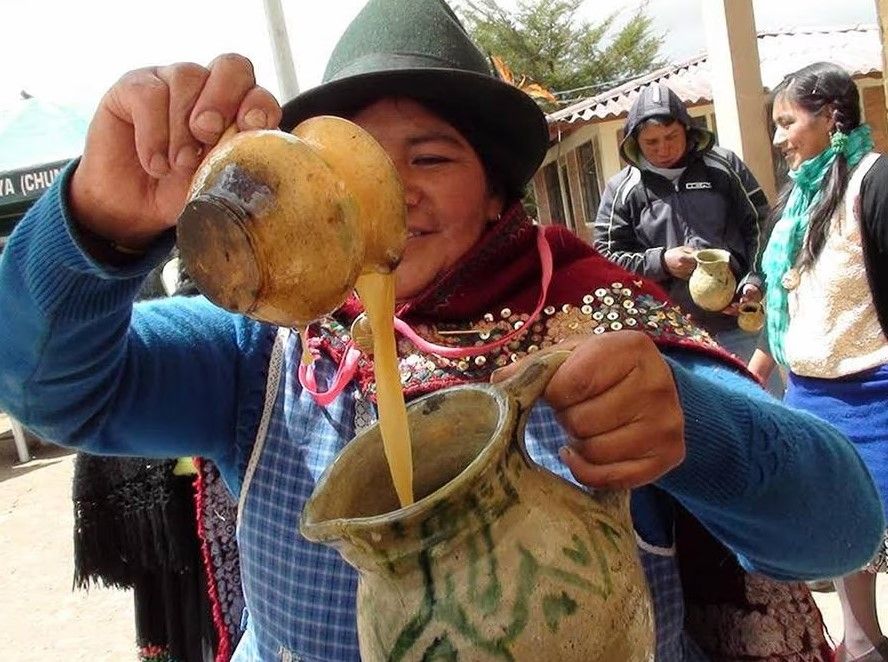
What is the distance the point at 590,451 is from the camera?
93cm

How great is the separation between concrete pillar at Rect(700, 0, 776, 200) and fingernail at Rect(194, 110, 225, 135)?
484cm

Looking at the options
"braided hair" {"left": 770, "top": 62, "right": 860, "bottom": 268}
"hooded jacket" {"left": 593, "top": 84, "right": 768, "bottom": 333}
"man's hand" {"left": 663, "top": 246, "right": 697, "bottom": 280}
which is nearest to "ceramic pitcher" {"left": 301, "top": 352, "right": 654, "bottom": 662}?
"braided hair" {"left": 770, "top": 62, "right": 860, "bottom": 268}

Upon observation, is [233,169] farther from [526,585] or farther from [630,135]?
[630,135]

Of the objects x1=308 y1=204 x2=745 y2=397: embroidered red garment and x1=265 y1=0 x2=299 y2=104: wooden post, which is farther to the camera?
x1=265 y1=0 x2=299 y2=104: wooden post

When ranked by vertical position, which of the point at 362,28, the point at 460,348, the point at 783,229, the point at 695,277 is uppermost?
the point at 362,28

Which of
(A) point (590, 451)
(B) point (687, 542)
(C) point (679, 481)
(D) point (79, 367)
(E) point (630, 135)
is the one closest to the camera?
(A) point (590, 451)

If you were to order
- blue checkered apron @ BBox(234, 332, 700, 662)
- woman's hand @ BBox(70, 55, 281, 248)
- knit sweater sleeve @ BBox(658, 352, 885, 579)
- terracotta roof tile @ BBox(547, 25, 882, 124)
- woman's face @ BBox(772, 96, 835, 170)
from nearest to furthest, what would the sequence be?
woman's hand @ BBox(70, 55, 281, 248)
knit sweater sleeve @ BBox(658, 352, 885, 579)
blue checkered apron @ BBox(234, 332, 700, 662)
woman's face @ BBox(772, 96, 835, 170)
terracotta roof tile @ BBox(547, 25, 882, 124)

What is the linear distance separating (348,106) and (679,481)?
81 centimetres

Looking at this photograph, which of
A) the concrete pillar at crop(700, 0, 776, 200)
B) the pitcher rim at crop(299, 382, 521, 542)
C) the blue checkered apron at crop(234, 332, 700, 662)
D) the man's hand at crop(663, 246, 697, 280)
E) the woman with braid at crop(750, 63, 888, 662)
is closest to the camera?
the pitcher rim at crop(299, 382, 521, 542)

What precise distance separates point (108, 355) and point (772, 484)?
36.4 inches

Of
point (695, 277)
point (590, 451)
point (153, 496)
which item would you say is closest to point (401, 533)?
point (590, 451)

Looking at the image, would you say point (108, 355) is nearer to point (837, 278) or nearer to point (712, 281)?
point (837, 278)

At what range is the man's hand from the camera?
373cm

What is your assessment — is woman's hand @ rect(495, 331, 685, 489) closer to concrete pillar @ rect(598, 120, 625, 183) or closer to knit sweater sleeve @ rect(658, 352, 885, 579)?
knit sweater sleeve @ rect(658, 352, 885, 579)
